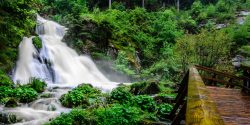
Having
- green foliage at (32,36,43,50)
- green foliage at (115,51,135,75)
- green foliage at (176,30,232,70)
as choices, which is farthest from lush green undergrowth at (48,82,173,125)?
green foliage at (115,51,135,75)

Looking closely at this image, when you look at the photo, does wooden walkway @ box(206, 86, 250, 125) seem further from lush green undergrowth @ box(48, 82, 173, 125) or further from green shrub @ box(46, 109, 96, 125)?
green shrub @ box(46, 109, 96, 125)

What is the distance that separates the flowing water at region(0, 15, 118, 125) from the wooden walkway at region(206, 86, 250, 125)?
6.16 m

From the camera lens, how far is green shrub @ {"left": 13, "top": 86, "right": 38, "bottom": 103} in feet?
41.6

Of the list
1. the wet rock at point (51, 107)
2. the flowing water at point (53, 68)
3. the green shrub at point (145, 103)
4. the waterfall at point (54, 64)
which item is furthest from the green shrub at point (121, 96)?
the waterfall at point (54, 64)

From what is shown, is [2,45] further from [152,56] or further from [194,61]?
[152,56]

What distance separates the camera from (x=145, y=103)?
38.7 ft

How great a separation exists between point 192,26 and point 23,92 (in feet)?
83.6

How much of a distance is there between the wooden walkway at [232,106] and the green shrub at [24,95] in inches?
292

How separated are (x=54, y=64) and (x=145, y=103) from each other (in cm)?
1101

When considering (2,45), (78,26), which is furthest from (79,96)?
(78,26)

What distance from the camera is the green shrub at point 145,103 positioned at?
37.7 ft

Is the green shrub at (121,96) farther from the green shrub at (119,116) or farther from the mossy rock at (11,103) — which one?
the mossy rock at (11,103)

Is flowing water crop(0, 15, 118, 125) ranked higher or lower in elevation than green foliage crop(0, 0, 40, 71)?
lower

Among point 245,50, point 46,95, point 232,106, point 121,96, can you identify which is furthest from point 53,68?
point 232,106
